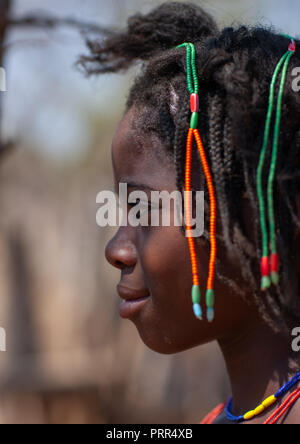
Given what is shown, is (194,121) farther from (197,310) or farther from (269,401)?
(269,401)

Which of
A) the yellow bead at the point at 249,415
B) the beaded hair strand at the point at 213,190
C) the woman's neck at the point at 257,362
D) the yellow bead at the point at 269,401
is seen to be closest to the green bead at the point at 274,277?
the beaded hair strand at the point at 213,190

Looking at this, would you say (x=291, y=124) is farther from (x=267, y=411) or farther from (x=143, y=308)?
(x=267, y=411)

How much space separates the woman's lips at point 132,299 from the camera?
199 cm

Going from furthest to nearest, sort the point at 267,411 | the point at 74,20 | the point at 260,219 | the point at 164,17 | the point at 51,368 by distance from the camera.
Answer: the point at 51,368 → the point at 74,20 → the point at 164,17 → the point at 267,411 → the point at 260,219

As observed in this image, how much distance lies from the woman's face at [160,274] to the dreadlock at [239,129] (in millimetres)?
62

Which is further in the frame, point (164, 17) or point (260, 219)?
point (164, 17)

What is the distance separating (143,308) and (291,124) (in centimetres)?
76

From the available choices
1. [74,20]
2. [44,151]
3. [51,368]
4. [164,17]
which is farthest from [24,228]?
[164,17]

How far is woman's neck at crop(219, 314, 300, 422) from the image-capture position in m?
1.89

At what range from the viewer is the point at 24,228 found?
30.6ft

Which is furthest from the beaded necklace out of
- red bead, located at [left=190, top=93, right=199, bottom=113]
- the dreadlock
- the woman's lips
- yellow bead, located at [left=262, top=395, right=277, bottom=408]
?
red bead, located at [left=190, top=93, right=199, bottom=113]

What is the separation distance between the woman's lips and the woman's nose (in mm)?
83

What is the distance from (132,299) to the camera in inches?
79.4

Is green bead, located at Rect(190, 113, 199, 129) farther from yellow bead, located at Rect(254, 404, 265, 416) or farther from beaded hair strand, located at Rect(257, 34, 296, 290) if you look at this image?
yellow bead, located at Rect(254, 404, 265, 416)
